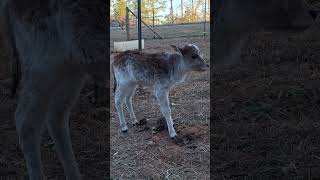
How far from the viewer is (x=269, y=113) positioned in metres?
2.82

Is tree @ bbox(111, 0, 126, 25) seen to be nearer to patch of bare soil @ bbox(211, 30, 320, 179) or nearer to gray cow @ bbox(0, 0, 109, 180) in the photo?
patch of bare soil @ bbox(211, 30, 320, 179)

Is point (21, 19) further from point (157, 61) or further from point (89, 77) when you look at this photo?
point (157, 61)

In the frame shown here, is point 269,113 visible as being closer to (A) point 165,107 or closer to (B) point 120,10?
(A) point 165,107

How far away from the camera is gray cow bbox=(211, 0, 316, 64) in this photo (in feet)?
4.61

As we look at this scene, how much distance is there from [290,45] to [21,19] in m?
2.61

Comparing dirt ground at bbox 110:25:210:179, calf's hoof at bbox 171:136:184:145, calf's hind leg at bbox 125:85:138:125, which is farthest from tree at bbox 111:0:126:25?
calf's hoof at bbox 171:136:184:145

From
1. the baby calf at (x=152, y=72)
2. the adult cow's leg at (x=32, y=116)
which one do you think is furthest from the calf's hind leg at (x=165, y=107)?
the adult cow's leg at (x=32, y=116)

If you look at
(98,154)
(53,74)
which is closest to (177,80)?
(98,154)

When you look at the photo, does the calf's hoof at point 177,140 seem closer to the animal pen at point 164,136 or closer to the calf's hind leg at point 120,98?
the animal pen at point 164,136

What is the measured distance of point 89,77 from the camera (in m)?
1.76

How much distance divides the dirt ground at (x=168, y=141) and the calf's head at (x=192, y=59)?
236mm

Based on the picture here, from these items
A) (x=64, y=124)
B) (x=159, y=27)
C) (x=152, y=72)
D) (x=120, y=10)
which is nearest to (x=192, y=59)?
(x=152, y=72)

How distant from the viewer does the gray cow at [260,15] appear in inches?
55.3

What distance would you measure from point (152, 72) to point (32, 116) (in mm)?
1271
